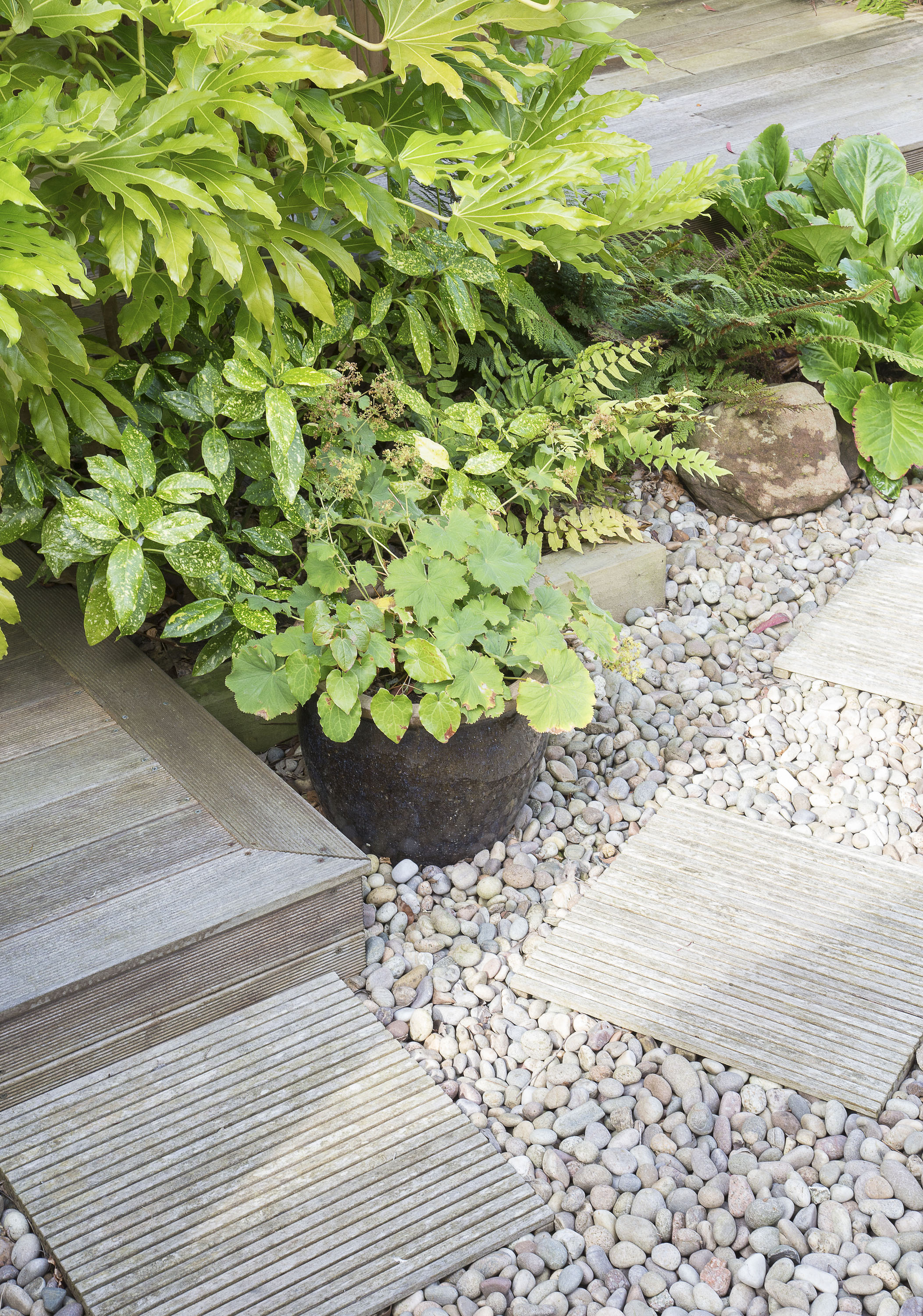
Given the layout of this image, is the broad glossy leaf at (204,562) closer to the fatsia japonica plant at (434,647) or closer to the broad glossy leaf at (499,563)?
the fatsia japonica plant at (434,647)

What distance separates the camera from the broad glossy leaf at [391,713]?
1.68 metres

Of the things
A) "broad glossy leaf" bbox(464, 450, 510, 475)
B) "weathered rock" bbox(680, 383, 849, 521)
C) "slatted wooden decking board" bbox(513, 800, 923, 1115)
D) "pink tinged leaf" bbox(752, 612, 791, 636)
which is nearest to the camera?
"slatted wooden decking board" bbox(513, 800, 923, 1115)

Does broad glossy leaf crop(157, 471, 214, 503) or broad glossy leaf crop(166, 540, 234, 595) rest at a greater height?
broad glossy leaf crop(157, 471, 214, 503)

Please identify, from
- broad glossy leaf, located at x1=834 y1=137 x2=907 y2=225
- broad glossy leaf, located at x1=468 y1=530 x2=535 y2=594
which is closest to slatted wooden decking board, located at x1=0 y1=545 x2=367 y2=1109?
broad glossy leaf, located at x1=468 y1=530 x2=535 y2=594

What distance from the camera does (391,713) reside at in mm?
1681

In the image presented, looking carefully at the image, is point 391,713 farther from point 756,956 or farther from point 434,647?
point 756,956

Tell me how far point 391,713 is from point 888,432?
6.11 feet

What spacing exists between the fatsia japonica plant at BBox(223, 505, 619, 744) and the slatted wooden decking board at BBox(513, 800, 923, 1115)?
350 mm

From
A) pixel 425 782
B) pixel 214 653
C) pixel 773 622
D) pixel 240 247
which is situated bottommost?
pixel 773 622

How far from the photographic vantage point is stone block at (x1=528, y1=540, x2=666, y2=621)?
2.50 m

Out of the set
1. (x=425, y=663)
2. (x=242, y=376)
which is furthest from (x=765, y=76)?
(x=425, y=663)

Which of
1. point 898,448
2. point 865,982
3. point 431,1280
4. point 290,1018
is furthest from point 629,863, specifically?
point 898,448

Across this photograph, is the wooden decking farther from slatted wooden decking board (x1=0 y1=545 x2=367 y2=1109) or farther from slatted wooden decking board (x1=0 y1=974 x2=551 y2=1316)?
slatted wooden decking board (x1=0 y1=974 x2=551 y2=1316)

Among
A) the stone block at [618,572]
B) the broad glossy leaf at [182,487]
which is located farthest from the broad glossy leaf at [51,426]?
the stone block at [618,572]
